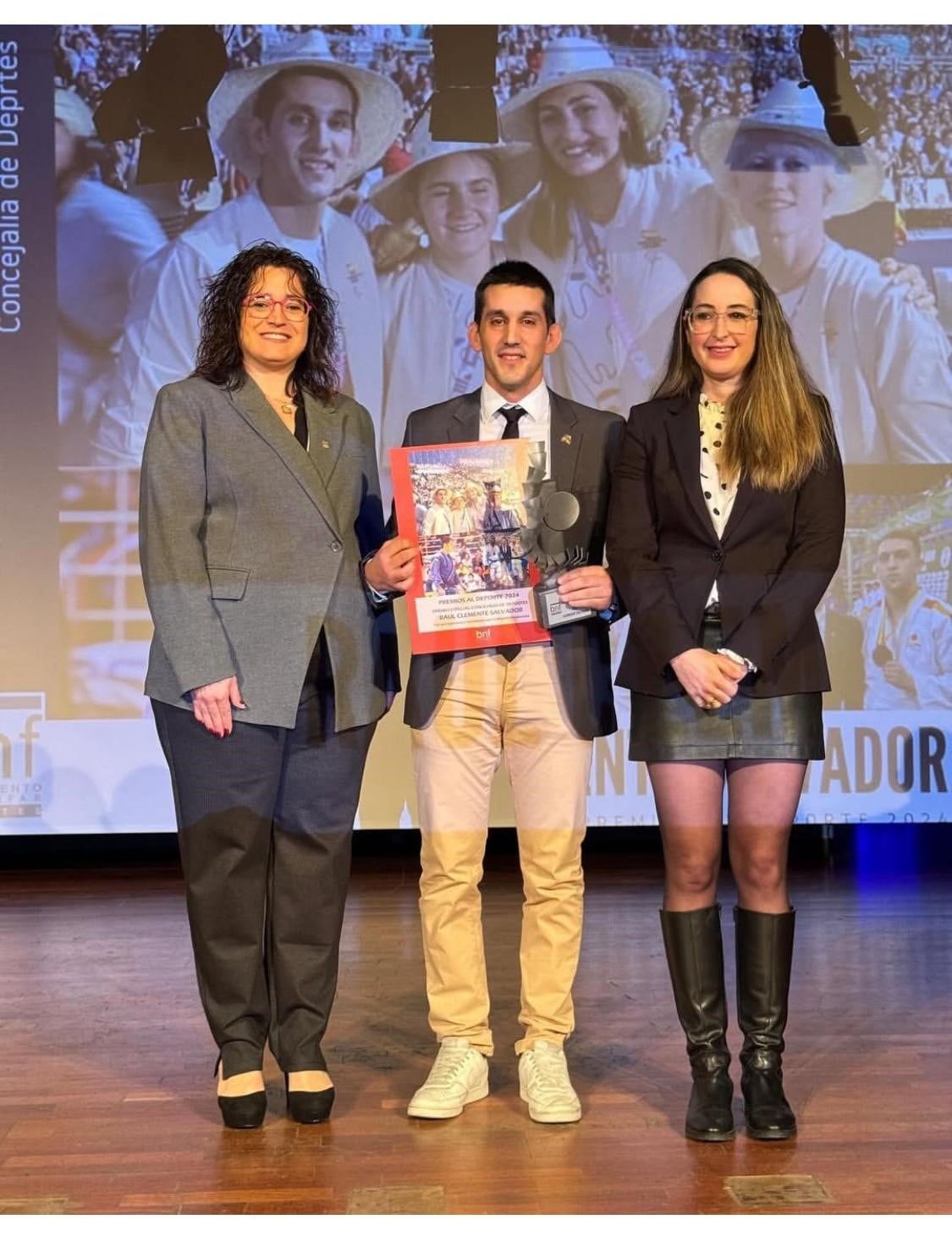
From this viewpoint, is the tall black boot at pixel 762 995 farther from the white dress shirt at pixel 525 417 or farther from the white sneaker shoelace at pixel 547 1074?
the white dress shirt at pixel 525 417

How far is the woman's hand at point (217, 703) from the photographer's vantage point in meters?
2.63

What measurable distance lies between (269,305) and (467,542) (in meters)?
0.58

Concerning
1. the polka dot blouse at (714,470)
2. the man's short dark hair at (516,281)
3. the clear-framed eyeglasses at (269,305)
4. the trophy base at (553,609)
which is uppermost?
the man's short dark hair at (516,281)

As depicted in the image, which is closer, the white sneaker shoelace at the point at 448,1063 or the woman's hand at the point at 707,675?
the woman's hand at the point at 707,675

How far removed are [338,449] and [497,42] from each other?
112 inches

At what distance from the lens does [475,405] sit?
2.86m

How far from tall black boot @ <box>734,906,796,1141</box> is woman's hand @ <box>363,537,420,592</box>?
2.85 feet

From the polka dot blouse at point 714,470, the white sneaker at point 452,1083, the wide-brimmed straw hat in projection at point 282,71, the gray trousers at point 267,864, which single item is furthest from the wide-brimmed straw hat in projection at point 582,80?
the white sneaker at point 452,1083

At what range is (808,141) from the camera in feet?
17.1

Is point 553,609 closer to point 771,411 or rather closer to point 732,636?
point 732,636

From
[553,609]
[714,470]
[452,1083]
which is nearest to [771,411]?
[714,470]

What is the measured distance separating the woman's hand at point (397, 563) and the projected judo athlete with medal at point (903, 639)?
3.06m

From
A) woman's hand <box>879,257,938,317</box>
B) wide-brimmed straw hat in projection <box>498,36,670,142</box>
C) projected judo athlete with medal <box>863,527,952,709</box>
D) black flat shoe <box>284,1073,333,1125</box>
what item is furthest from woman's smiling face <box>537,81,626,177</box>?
black flat shoe <box>284,1073,333,1125</box>

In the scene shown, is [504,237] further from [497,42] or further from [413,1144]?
[413,1144]
